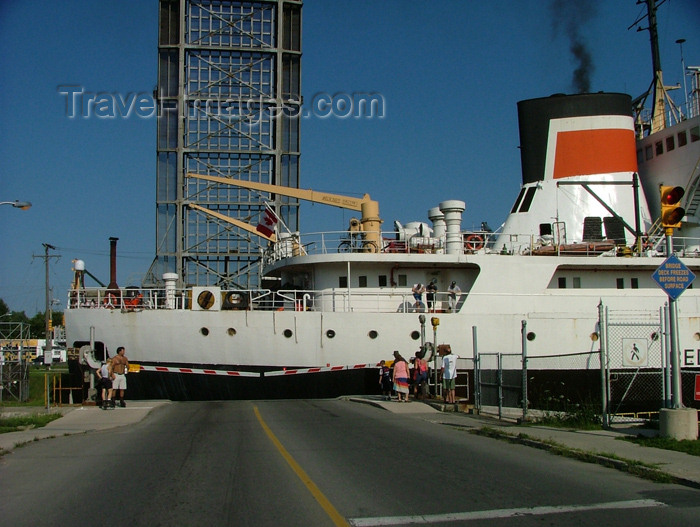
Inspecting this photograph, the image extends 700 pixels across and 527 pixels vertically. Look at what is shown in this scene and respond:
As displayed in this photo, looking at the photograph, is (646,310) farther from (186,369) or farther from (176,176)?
(176,176)

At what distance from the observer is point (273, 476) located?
28.2 ft

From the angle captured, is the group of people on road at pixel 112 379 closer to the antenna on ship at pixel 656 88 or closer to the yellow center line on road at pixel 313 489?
the yellow center line on road at pixel 313 489

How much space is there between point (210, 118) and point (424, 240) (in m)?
29.6

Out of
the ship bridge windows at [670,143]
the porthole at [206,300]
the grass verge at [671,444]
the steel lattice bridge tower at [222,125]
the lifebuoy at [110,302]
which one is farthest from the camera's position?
the steel lattice bridge tower at [222,125]

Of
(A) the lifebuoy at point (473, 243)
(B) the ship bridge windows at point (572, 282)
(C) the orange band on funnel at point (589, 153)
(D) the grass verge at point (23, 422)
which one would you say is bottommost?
(D) the grass verge at point (23, 422)

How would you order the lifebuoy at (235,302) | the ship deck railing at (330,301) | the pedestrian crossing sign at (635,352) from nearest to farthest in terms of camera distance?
the pedestrian crossing sign at (635,352), the lifebuoy at (235,302), the ship deck railing at (330,301)

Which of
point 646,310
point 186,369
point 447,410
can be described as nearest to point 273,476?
point 447,410

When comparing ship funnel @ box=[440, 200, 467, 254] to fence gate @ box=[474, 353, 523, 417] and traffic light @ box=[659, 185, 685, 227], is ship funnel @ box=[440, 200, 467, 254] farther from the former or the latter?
traffic light @ box=[659, 185, 685, 227]

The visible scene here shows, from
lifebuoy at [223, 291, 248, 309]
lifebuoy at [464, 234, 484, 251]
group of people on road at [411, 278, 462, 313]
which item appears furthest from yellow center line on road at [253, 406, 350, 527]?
lifebuoy at [464, 234, 484, 251]

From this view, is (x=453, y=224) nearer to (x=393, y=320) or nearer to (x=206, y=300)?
(x=393, y=320)

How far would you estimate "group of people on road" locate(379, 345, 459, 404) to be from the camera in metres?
18.8

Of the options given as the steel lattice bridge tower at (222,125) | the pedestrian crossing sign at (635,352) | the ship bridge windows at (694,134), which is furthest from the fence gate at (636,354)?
the steel lattice bridge tower at (222,125)

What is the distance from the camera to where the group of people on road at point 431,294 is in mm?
24406

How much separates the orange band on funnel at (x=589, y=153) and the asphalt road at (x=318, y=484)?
58.9 feet
